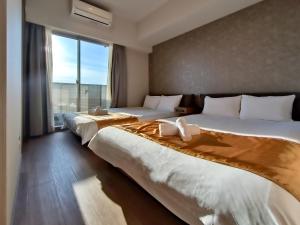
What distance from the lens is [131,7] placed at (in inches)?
142

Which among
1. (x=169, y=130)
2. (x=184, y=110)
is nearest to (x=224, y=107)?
(x=184, y=110)

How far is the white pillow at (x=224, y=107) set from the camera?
2664 mm

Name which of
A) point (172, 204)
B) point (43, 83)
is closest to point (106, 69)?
point (43, 83)

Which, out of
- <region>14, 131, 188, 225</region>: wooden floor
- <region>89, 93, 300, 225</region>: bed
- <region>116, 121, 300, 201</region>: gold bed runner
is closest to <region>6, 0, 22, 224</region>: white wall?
<region>14, 131, 188, 225</region>: wooden floor

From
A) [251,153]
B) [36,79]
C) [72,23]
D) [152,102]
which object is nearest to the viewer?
[251,153]

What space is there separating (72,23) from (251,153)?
385 centimetres

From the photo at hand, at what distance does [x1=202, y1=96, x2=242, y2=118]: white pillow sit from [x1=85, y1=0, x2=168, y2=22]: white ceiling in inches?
91.2

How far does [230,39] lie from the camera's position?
9.99ft

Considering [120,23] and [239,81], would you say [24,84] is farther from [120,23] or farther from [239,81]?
[239,81]

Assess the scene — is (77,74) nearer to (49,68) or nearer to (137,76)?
(49,68)

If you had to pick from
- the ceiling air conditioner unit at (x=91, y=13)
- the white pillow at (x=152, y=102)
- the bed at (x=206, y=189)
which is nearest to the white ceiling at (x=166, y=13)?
the ceiling air conditioner unit at (x=91, y=13)

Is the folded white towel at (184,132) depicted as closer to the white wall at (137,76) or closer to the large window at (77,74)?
the large window at (77,74)

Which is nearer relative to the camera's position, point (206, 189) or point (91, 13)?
point (206, 189)

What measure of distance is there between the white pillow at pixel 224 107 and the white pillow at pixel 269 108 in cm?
14
